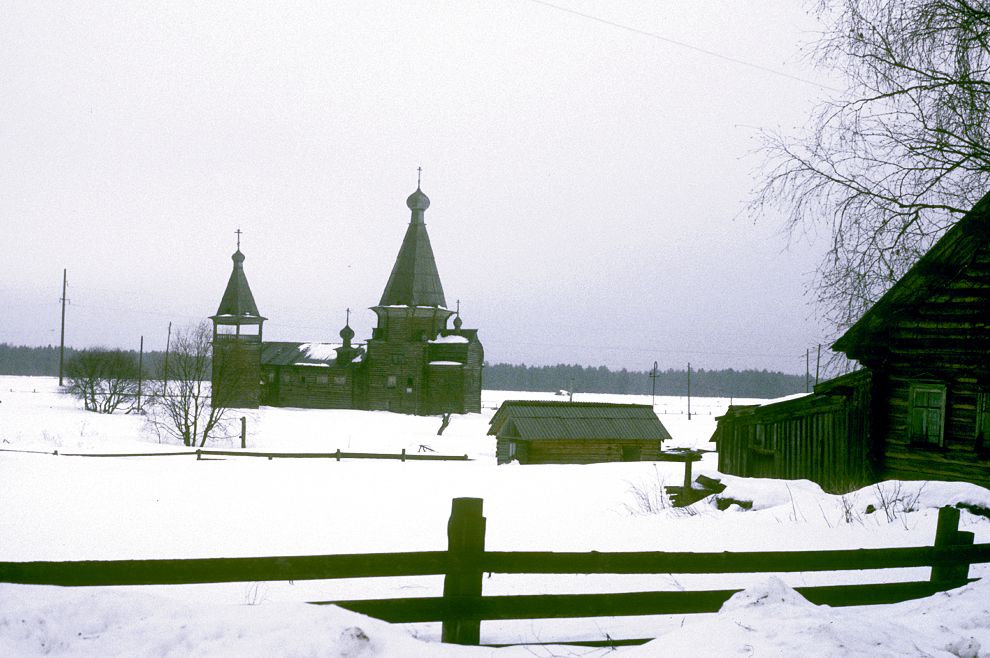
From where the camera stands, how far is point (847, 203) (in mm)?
9289

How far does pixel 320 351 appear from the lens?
62031 millimetres

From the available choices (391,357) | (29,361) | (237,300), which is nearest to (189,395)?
(391,357)

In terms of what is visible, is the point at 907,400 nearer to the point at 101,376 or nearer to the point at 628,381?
the point at 101,376

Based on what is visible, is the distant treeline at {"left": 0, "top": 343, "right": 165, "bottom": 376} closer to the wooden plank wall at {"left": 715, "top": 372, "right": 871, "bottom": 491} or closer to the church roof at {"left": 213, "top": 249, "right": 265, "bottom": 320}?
the church roof at {"left": 213, "top": 249, "right": 265, "bottom": 320}

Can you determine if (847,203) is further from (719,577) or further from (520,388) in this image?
(520,388)

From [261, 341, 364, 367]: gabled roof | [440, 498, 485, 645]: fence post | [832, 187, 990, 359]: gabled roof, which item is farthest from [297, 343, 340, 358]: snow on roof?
[440, 498, 485, 645]: fence post

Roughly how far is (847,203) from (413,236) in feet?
167

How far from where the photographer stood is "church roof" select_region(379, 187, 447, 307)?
188 feet

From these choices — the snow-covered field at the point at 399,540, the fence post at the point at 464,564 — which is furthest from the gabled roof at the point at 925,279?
the fence post at the point at 464,564

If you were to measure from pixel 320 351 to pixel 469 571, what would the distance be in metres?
59.5

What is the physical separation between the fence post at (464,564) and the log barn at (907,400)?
10.3 m

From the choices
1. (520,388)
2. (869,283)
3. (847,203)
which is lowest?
(520,388)

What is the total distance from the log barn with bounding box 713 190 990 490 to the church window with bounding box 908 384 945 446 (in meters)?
0.02

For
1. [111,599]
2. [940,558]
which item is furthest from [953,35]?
[111,599]
